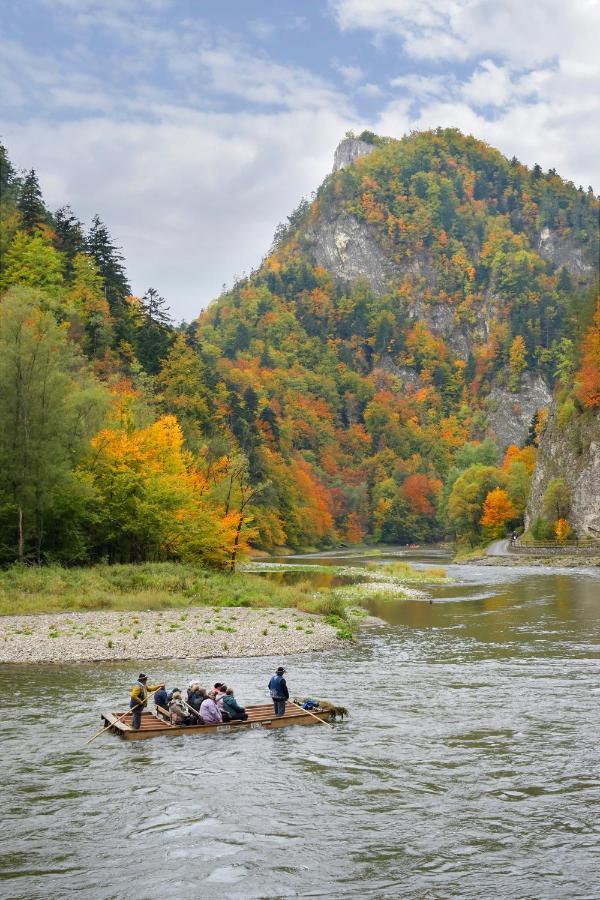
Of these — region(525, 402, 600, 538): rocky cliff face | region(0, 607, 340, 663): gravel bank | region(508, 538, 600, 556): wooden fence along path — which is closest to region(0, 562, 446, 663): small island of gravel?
region(0, 607, 340, 663): gravel bank

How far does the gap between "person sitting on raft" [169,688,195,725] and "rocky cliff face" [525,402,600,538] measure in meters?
87.1

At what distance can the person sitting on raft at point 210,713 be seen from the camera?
83.4 feet

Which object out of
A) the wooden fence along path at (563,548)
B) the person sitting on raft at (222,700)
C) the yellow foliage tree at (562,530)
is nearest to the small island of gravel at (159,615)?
the person sitting on raft at (222,700)

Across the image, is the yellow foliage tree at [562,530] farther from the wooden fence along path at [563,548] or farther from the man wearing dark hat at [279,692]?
the man wearing dark hat at [279,692]

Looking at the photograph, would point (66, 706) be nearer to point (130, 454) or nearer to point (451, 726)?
point (451, 726)

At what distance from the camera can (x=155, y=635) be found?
40375mm

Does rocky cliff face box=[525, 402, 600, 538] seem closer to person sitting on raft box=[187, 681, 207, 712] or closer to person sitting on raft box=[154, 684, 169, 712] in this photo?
person sitting on raft box=[187, 681, 207, 712]

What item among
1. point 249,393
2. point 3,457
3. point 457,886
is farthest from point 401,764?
point 249,393

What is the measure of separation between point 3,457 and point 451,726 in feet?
119

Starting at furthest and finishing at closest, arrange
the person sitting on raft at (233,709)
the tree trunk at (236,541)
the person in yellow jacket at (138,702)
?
the tree trunk at (236,541)
the person sitting on raft at (233,709)
the person in yellow jacket at (138,702)

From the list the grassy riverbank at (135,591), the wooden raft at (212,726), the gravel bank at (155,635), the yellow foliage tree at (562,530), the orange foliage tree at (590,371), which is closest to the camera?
the wooden raft at (212,726)

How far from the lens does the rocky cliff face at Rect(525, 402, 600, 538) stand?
10806 cm

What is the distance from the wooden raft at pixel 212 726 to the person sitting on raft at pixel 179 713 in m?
0.28

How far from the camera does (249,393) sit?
172250mm
